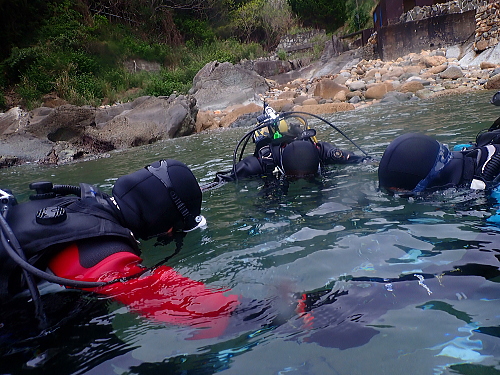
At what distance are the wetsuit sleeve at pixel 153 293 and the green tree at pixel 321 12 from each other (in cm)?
2902

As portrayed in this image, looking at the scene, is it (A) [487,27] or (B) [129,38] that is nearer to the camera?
(A) [487,27]

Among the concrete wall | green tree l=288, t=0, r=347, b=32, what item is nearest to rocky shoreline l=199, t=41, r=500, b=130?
the concrete wall

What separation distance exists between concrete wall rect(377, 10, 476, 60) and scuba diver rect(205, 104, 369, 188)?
1468 cm

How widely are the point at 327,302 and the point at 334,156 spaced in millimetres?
2912

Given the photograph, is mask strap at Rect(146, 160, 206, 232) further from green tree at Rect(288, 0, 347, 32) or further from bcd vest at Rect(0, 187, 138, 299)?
green tree at Rect(288, 0, 347, 32)

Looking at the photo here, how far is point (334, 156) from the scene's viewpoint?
4414 millimetres

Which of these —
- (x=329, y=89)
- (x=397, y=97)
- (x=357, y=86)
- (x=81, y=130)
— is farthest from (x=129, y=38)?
(x=397, y=97)

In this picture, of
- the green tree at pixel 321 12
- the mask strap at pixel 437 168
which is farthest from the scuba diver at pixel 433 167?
the green tree at pixel 321 12

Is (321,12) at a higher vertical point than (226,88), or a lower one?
higher

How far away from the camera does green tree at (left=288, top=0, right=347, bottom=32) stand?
27375 mm

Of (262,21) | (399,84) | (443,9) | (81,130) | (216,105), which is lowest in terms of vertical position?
(399,84)

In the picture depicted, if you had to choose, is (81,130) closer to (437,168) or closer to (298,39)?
(437,168)

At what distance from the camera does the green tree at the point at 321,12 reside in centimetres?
2738

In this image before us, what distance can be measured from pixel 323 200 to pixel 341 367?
85.7 inches
